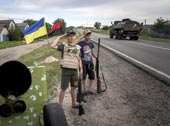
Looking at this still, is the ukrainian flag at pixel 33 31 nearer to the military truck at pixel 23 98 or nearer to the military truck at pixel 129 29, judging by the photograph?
the military truck at pixel 23 98

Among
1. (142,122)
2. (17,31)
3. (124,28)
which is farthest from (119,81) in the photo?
(17,31)

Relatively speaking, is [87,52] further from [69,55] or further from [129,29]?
[129,29]

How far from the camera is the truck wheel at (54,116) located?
3.88 meters

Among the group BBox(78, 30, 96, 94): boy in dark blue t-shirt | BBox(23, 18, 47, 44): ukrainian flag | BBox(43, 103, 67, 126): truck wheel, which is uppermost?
BBox(23, 18, 47, 44): ukrainian flag

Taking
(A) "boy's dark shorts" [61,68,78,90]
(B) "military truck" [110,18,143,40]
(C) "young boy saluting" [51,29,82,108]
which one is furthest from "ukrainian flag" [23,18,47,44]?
(B) "military truck" [110,18,143,40]

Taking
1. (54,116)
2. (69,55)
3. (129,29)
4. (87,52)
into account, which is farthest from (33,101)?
(129,29)

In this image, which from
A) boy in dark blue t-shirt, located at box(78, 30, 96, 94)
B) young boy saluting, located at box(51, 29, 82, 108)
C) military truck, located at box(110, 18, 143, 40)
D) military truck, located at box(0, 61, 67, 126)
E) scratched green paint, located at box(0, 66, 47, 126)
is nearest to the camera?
military truck, located at box(0, 61, 67, 126)

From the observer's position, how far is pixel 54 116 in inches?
155

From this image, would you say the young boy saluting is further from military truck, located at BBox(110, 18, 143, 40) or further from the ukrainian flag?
military truck, located at BBox(110, 18, 143, 40)

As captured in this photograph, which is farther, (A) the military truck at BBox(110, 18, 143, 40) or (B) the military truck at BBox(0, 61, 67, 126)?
(A) the military truck at BBox(110, 18, 143, 40)

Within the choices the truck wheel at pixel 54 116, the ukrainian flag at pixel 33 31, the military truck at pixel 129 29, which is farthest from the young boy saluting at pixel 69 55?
the military truck at pixel 129 29

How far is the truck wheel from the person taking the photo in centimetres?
388

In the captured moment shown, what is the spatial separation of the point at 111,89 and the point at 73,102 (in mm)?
1951

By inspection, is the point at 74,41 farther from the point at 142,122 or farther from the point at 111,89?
the point at 111,89
